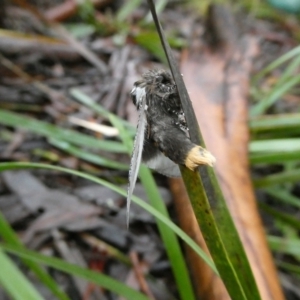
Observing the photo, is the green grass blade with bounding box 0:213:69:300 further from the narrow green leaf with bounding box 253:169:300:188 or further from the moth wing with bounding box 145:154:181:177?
the narrow green leaf with bounding box 253:169:300:188

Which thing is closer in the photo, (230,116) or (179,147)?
(179,147)

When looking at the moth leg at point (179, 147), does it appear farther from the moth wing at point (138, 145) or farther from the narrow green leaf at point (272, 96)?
the narrow green leaf at point (272, 96)

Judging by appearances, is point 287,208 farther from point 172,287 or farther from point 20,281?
point 20,281

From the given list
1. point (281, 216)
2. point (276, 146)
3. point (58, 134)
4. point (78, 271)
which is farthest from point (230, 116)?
point (78, 271)

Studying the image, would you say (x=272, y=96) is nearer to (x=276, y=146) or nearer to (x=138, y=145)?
(x=276, y=146)

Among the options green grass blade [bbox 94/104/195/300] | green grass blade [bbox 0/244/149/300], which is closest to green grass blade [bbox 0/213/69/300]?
Answer: green grass blade [bbox 0/244/149/300]
